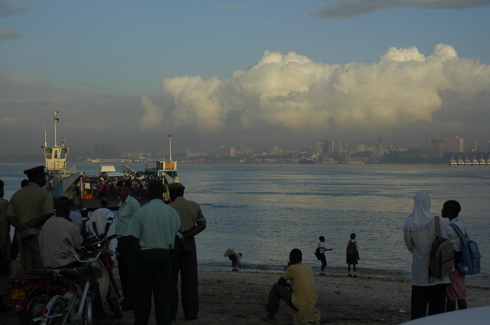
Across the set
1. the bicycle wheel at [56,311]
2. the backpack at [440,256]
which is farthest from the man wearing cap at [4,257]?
the backpack at [440,256]

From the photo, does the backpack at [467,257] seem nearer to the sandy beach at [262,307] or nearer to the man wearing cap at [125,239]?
the sandy beach at [262,307]

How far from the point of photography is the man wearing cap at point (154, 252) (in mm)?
6500

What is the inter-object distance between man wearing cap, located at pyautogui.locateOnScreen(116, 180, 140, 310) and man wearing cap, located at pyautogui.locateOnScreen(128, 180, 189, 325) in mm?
1023

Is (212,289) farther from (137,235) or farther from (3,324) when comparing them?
(137,235)

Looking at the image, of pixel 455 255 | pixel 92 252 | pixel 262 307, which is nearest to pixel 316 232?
pixel 262 307

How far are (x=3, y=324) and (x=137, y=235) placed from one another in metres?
2.44

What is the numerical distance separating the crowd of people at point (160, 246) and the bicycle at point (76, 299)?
36 centimetres

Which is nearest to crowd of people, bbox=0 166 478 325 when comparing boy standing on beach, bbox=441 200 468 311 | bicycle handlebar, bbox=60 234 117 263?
boy standing on beach, bbox=441 200 468 311

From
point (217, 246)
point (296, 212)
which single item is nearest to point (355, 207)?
point (296, 212)

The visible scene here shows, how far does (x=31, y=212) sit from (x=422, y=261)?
476 centimetres

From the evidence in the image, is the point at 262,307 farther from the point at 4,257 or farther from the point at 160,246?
the point at 4,257

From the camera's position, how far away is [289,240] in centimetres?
3594

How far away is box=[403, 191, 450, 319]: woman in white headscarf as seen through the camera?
688 cm

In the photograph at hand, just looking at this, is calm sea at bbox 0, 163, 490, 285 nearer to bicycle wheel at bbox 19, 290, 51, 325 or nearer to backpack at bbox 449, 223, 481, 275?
backpack at bbox 449, 223, 481, 275
